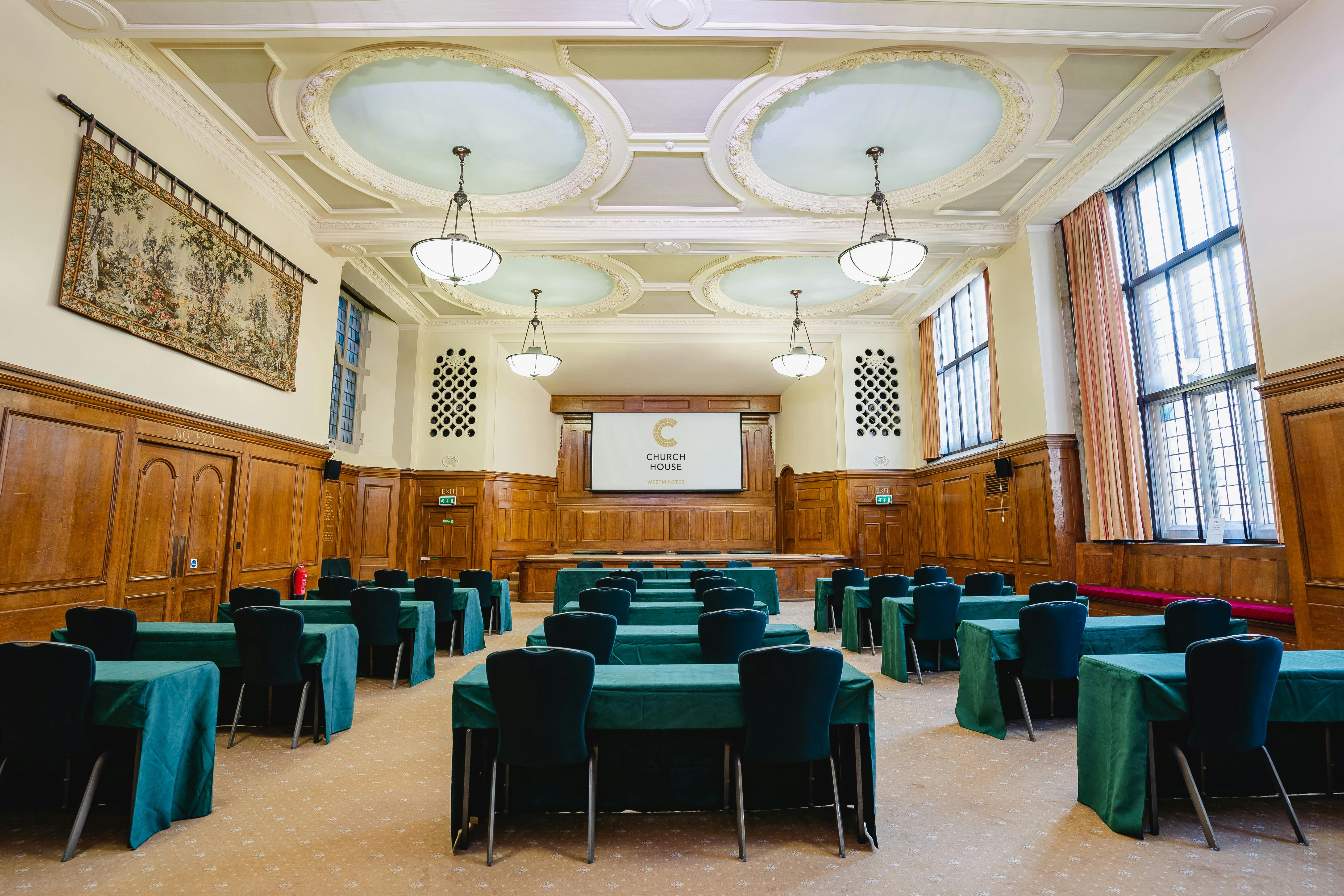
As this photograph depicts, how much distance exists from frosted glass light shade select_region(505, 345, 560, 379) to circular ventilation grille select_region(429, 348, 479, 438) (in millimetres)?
2292

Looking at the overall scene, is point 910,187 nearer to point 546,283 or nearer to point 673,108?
point 673,108

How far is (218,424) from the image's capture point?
7211 millimetres

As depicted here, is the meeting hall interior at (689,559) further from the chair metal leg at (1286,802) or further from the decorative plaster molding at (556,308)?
the decorative plaster molding at (556,308)

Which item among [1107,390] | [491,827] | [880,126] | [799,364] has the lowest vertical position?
[491,827]

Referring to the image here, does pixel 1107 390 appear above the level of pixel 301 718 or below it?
above

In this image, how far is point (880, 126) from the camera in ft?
23.1

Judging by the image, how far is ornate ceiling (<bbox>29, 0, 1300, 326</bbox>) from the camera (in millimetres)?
5375

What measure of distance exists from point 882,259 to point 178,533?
7.90 metres

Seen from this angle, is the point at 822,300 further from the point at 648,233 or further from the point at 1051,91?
the point at 1051,91

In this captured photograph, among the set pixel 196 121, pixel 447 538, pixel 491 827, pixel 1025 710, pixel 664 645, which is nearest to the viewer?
pixel 491 827

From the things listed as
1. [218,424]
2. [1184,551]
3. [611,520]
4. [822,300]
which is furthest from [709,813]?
[611,520]

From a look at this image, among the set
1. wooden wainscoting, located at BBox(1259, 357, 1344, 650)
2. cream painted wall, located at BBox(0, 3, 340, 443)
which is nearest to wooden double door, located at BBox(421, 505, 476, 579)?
cream painted wall, located at BBox(0, 3, 340, 443)

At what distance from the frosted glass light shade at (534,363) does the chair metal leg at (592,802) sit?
8.64 meters

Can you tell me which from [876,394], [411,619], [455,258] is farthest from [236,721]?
[876,394]
